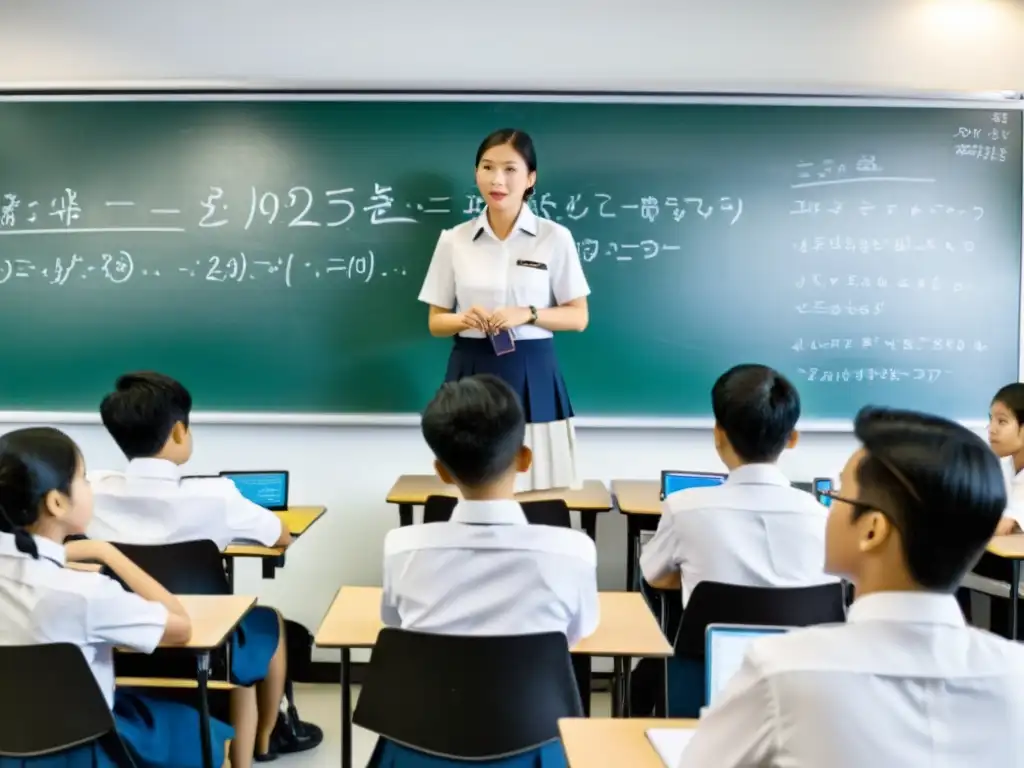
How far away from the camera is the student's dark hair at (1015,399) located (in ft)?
10.3

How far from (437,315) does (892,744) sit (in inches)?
98.5

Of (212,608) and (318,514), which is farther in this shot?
(318,514)

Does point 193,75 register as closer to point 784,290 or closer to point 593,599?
point 784,290

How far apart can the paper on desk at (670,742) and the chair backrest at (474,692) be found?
0.18 metres

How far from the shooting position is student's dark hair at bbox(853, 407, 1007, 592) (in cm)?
104

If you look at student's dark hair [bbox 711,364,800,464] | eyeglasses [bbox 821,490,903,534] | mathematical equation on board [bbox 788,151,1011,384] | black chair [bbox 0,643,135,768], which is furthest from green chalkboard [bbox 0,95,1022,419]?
eyeglasses [bbox 821,490,903,534]

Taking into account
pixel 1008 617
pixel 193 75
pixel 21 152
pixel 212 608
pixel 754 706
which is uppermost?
pixel 193 75

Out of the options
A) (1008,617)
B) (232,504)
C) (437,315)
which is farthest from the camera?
(437,315)

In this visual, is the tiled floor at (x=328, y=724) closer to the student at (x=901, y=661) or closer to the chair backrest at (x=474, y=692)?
the chair backrest at (x=474, y=692)

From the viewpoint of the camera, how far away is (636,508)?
302cm

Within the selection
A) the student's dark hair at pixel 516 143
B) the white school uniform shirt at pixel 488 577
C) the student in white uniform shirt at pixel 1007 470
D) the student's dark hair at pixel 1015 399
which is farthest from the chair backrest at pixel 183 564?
the student's dark hair at pixel 1015 399

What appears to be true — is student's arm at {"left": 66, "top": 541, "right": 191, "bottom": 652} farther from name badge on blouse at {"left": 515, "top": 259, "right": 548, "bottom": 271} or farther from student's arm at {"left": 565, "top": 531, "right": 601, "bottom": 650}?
name badge on blouse at {"left": 515, "top": 259, "right": 548, "bottom": 271}

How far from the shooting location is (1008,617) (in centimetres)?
297

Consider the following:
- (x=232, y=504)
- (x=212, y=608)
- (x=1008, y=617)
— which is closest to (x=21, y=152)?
(x=232, y=504)
